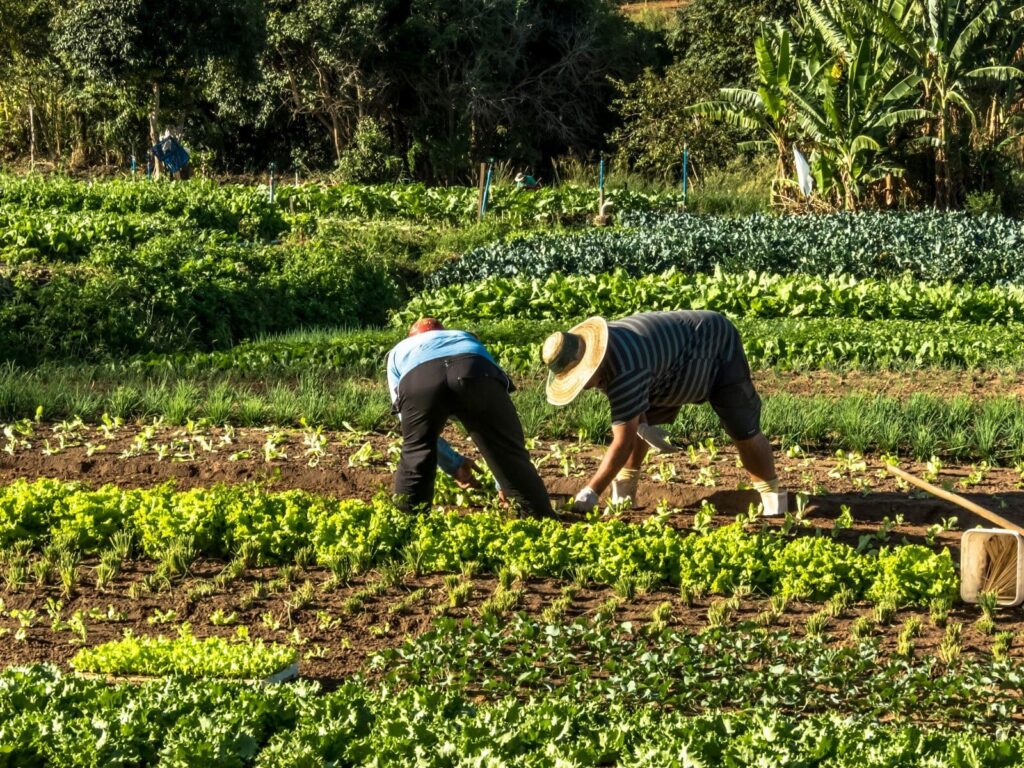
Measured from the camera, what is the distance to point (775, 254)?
1828 cm

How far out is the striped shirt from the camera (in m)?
7.00

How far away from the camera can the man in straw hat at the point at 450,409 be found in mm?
7016

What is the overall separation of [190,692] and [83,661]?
926 mm

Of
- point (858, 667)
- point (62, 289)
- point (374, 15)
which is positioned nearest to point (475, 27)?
point (374, 15)

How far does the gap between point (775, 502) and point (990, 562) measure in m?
1.72

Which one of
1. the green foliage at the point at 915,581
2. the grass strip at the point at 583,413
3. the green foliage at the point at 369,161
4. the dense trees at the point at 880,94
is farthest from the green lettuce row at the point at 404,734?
the green foliage at the point at 369,161

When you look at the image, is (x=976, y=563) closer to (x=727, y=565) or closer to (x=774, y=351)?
(x=727, y=565)

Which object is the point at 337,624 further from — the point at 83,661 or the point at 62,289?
the point at 62,289

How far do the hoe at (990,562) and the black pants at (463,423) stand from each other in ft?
6.74

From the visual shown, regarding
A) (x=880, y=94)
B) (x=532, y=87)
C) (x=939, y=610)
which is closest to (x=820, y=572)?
(x=939, y=610)

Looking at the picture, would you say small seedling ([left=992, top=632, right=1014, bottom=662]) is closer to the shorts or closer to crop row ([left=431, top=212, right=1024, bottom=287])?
the shorts

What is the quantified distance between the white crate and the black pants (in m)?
2.17

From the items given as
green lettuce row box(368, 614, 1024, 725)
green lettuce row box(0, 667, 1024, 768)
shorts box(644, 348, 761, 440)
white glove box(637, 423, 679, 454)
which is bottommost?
green lettuce row box(368, 614, 1024, 725)

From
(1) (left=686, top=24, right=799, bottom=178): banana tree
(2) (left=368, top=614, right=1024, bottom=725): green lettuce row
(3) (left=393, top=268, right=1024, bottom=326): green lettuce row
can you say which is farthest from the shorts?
(1) (left=686, top=24, right=799, bottom=178): banana tree
